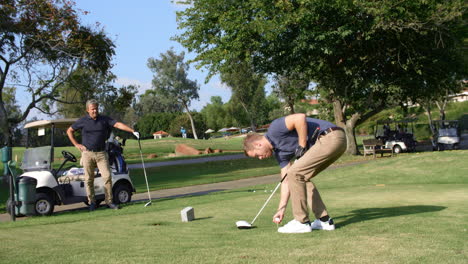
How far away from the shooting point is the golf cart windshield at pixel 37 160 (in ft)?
40.5

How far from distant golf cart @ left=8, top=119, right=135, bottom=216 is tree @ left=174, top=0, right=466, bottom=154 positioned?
1428 cm

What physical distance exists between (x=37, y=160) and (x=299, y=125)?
8.19 metres

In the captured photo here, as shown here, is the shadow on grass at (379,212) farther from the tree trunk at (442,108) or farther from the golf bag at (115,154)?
the tree trunk at (442,108)

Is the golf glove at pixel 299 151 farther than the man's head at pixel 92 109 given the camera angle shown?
No

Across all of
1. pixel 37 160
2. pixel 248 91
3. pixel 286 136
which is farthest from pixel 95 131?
pixel 248 91

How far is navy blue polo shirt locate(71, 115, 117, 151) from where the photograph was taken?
11867 millimetres

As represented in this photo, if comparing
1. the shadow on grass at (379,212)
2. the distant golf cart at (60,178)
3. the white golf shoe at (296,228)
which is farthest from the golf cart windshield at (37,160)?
the white golf shoe at (296,228)

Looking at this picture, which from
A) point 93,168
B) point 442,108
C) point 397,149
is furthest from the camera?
point 442,108

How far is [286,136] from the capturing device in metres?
6.51

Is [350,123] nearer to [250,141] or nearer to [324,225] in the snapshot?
[324,225]

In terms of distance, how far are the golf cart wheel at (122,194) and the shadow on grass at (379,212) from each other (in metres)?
7.15

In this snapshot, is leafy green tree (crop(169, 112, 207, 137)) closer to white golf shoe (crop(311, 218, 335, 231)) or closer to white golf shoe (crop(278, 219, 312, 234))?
white golf shoe (crop(311, 218, 335, 231))

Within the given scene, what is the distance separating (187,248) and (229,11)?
23347 millimetres

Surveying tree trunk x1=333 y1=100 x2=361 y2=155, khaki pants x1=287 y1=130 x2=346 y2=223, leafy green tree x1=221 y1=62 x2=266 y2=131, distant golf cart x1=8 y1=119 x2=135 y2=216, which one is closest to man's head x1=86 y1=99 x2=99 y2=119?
distant golf cart x1=8 y1=119 x2=135 y2=216
